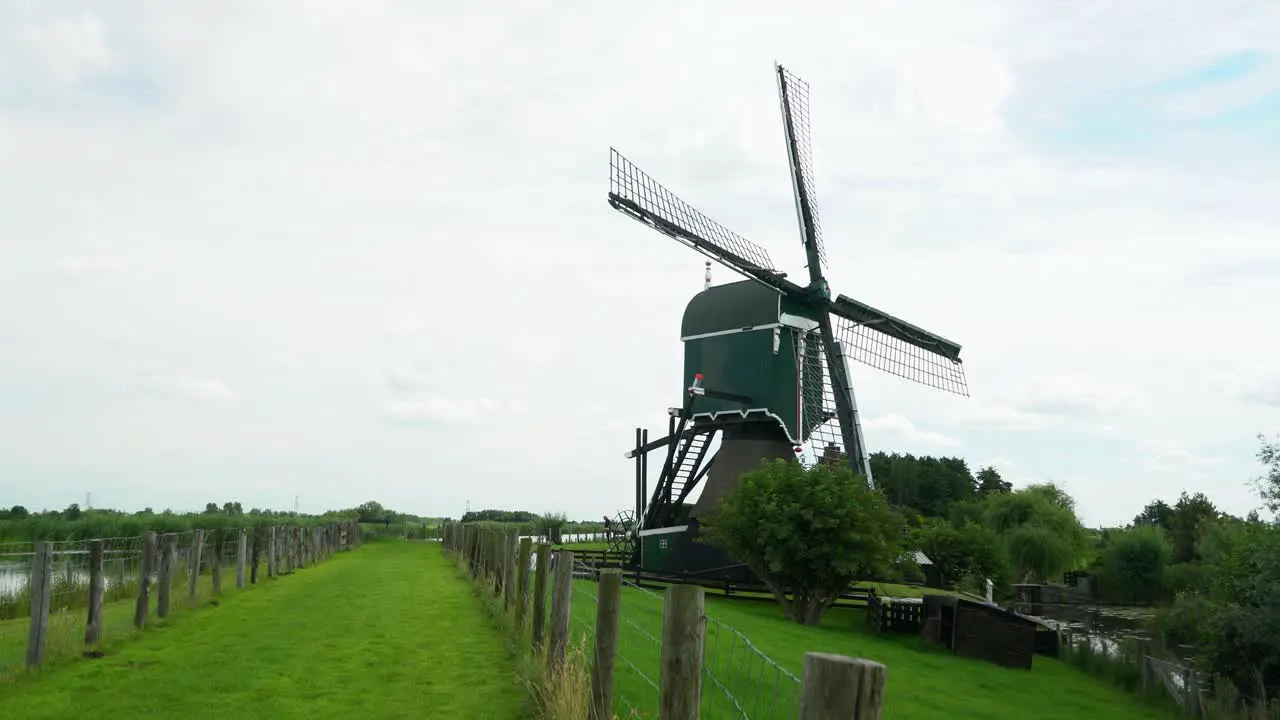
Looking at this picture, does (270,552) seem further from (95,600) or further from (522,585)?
(522,585)

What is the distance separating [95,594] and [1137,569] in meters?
52.4

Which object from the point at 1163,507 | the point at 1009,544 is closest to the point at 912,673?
the point at 1009,544

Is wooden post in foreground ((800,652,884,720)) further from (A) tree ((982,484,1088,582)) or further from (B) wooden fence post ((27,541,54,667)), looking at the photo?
(A) tree ((982,484,1088,582))

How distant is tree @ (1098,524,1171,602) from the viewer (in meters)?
50.9

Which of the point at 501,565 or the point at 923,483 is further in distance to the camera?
the point at 923,483

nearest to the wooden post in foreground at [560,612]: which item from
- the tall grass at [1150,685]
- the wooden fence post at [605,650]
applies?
the wooden fence post at [605,650]

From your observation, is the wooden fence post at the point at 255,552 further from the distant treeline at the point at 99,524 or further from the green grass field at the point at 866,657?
the green grass field at the point at 866,657

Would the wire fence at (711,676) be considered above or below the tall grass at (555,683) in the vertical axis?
below

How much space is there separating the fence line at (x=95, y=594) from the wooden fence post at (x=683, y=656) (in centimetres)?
834

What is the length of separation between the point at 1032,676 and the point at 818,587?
234 inches

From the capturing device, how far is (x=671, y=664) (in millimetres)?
6277

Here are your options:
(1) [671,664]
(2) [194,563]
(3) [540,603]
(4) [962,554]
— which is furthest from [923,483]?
(1) [671,664]

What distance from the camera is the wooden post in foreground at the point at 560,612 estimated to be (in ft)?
30.7

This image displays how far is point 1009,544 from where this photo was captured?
177 ft
